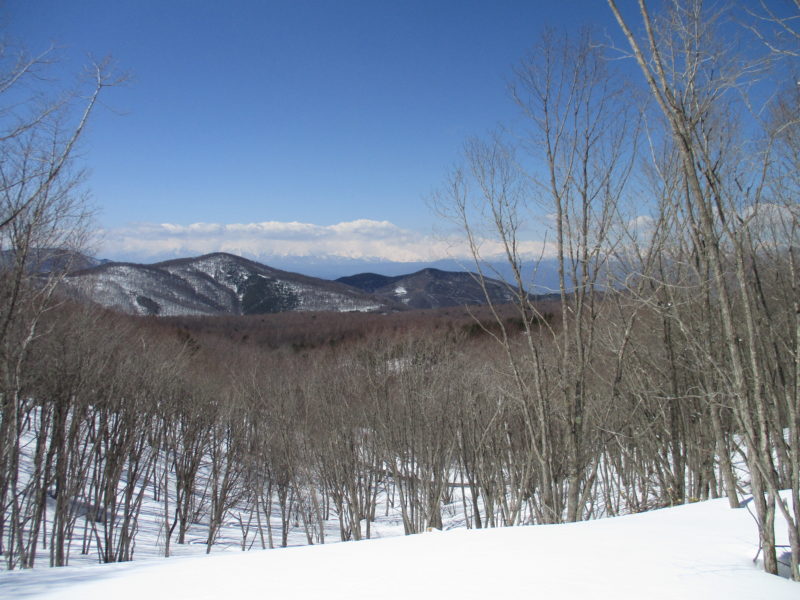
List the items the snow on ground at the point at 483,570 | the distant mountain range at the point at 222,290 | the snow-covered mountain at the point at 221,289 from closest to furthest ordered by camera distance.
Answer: the snow on ground at the point at 483,570
the distant mountain range at the point at 222,290
the snow-covered mountain at the point at 221,289

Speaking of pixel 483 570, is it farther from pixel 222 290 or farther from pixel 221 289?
pixel 221 289

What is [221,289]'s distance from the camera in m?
148

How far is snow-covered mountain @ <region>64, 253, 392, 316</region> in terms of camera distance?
396 feet

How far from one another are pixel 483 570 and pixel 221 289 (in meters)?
156

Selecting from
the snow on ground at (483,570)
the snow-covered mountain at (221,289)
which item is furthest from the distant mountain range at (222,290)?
the snow on ground at (483,570)

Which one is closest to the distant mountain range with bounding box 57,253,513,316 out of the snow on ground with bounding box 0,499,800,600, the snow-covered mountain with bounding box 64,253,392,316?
the snow-covered mountain with bounding box 64,253,392,316

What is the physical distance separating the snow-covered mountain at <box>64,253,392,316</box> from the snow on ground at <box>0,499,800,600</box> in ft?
346

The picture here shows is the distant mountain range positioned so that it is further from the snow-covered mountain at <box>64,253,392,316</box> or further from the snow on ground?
the snow on ground

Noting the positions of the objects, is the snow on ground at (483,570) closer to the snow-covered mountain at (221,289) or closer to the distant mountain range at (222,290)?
the distant mountain range at (222,290)

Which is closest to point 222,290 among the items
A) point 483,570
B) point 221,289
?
point 221,289

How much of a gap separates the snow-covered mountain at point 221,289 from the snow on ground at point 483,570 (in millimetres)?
105533

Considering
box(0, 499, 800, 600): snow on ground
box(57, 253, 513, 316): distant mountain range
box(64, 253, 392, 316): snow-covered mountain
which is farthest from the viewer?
box(64, 253, 392, 316): snow-covered mountain

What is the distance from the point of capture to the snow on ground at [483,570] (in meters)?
3.09

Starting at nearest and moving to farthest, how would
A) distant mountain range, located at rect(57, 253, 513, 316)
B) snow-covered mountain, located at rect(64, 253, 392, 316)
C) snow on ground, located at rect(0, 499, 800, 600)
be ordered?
1. snow on ground, located at rect(0, 499, 800, 600)
2. distant mountain range, located at rect(57, 253, 513, 316)
3. snow-covered mountain, located at rect(64, 253, 392, 316)
